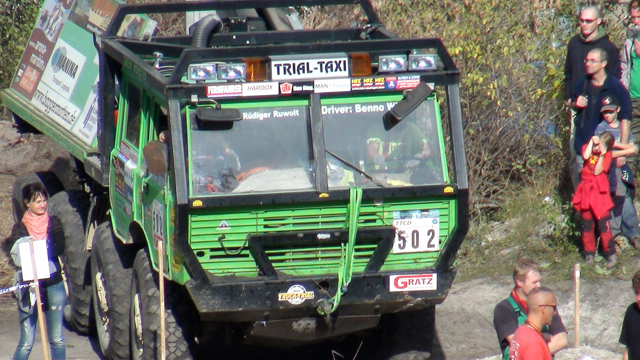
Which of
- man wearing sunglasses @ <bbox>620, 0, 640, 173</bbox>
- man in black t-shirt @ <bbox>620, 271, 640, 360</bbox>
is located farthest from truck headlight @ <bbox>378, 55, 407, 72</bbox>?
man wearing sunglasses @ <bbox>620, 0, 640, 173</bbox>

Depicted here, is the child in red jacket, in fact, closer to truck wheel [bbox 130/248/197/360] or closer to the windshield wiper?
the windshield wiper

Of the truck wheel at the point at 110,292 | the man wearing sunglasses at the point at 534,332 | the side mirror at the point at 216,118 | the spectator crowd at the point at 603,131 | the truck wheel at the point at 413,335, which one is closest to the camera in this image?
the man wearing sunglasses at the point at 534,332

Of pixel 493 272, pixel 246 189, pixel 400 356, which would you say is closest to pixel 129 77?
pixel 246 189

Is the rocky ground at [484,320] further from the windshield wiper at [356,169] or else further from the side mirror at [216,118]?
the side mirror at [216,118]

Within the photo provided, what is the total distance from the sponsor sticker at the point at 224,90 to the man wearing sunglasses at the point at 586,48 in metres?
4.38

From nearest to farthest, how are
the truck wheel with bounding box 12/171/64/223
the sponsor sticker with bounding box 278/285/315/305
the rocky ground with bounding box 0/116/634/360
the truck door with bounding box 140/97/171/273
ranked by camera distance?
the sponsor sticker with bounding box 278/285/315/305 → the truck door with bounding box 140/97/171/273 → the rocky ground with bounding box 0/116/634/360 → the truck wheel with bounding box 12/171/64/223

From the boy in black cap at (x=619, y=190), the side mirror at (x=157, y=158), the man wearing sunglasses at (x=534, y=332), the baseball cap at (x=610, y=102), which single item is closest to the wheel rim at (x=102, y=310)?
the side mirror at (x=157, y=158)

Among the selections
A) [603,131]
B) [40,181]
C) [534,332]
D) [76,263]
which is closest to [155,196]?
[76,263]

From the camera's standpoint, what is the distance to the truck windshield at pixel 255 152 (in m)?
6.41

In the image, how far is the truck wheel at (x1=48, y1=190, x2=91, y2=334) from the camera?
359 inches

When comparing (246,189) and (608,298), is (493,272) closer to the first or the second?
(608,298)

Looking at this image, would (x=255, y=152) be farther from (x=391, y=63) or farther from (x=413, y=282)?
(x=413, y=282)

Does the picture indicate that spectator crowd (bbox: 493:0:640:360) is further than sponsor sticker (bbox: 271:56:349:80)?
Yes

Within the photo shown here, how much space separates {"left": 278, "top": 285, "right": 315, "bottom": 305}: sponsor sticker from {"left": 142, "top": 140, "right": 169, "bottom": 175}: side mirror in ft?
3.88
